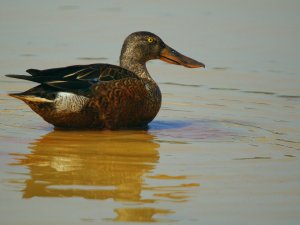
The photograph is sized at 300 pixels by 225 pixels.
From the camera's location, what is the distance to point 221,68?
41.9 feet

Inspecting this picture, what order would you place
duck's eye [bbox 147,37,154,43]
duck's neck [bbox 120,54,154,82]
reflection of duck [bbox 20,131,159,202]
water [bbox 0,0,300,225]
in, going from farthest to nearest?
duck's eye [bbox 147,37,154,43]
duck's neck [bbox 120,54,154,82]
reflection of duck [bbox 20,131,159,202]
water [bbox 0,0,300,225]

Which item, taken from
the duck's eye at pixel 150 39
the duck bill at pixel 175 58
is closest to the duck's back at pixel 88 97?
the duck's eye at pixel 150 39

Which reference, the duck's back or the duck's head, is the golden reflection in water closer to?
the duck's back

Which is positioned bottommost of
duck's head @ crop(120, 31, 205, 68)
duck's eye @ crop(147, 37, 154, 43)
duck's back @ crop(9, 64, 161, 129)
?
duck's back @ crop(9, 64, 161, 129)

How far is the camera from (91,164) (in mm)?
7781

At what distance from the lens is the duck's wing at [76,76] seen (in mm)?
9336

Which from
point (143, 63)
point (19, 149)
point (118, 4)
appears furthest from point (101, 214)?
point (118, 4)

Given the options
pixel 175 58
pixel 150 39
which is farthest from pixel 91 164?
pixel 175 58

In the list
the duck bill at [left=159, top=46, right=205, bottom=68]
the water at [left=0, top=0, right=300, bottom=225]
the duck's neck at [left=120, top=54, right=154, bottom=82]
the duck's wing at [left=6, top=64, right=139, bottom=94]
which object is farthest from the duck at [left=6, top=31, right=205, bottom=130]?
the duck bill at [left=159, top=46, right=205, bottom=68]

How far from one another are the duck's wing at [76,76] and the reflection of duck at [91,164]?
488 mm

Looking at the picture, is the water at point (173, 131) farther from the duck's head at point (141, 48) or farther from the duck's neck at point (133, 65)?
the duck's head at point (141, 48)

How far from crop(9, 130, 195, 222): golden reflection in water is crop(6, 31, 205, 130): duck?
156mm

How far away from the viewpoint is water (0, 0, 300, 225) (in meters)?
6.45

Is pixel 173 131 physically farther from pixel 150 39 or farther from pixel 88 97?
pixel 150 39
